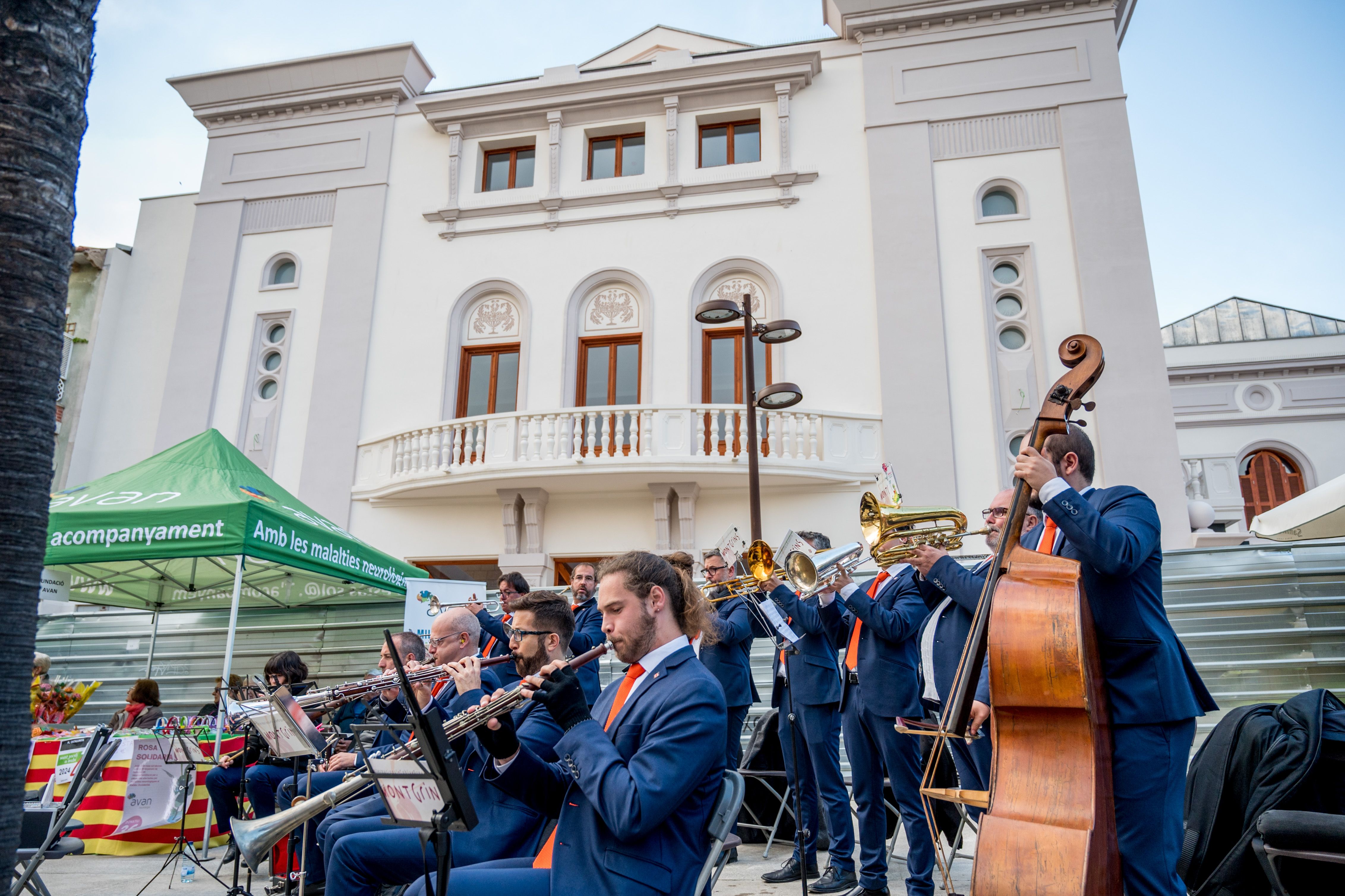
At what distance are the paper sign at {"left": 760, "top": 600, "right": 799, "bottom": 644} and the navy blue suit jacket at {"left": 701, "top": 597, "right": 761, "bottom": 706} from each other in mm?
872

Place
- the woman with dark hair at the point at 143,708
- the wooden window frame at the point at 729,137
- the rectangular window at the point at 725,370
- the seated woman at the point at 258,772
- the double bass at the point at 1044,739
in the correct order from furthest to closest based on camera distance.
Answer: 1. the wooden window frame at the point at 729,137
2. the rectangular window at the point at 725,370
3. the woman with dark hair at the point at 143,708
4. the seated woman at the point at 258,772
5. the double bass at the point at 1044,739

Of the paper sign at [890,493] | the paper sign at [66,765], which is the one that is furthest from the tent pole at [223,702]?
the paper sign at [890,493]

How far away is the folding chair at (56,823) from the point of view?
4.34m

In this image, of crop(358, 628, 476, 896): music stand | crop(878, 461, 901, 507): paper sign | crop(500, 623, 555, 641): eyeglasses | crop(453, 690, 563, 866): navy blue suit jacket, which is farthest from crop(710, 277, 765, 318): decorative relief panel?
crop(358, 628, 476, 896): music stand

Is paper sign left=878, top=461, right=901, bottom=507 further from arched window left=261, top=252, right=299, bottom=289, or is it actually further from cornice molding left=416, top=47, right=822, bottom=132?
arched window left=261, top=252, right=299, bottom=289

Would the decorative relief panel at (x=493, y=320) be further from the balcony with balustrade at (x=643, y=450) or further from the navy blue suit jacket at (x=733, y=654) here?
the navy blue suit jacket at (x=733, y=654)

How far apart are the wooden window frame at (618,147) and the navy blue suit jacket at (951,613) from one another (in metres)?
12.9

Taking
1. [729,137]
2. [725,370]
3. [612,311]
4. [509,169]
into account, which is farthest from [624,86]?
[725,370]

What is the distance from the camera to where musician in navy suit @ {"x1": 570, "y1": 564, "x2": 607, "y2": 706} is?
481 cm

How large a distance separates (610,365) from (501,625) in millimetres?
9195

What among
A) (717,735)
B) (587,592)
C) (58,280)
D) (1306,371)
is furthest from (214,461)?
(1306,371)

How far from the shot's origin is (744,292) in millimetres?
14898

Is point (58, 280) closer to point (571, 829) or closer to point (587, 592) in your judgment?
point (571, 829)

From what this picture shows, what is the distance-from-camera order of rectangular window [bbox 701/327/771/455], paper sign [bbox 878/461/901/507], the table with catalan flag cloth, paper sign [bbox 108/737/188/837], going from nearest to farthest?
1. paper sign [bbox 878/461/901/507]
2. paper sign [bbox 108/737/188/837]
3. the table with catalan flag cloth
4. rectangular window [bbox 701/327/771/455]
